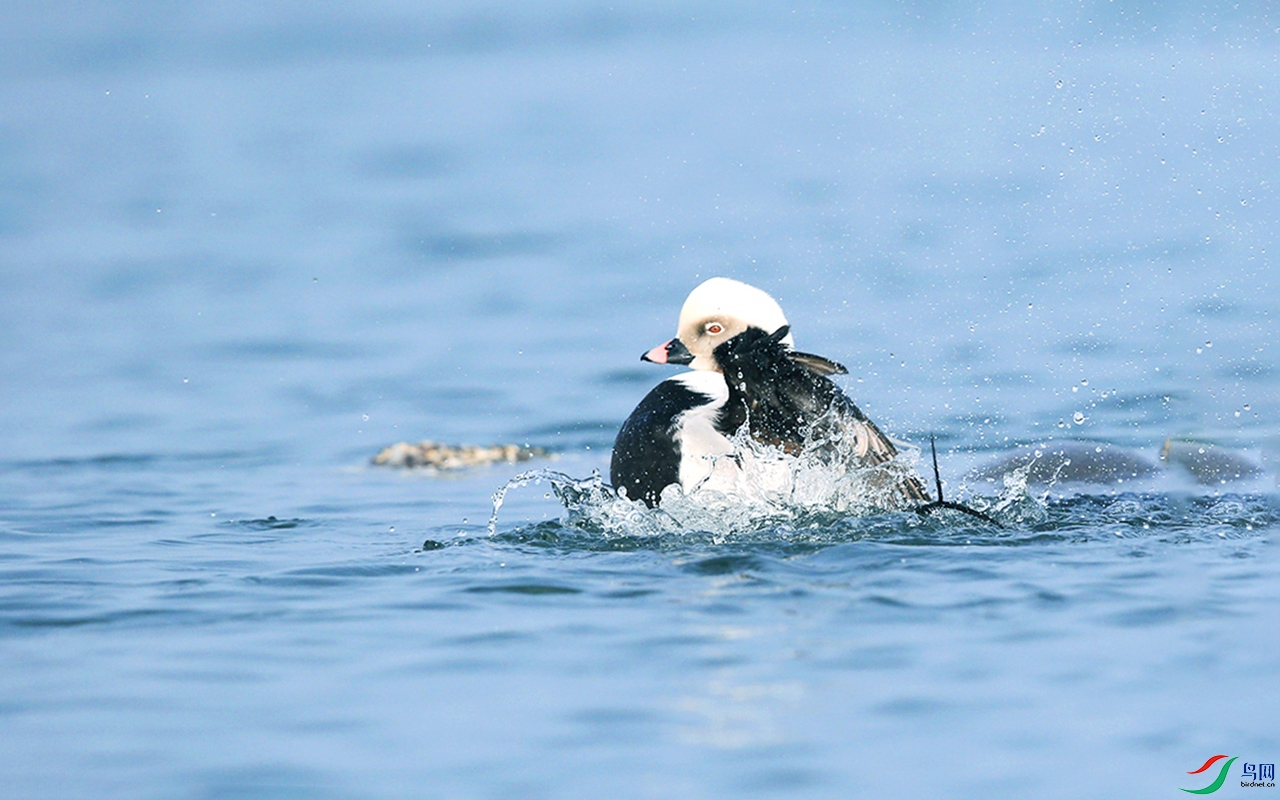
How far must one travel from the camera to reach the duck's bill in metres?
7.08

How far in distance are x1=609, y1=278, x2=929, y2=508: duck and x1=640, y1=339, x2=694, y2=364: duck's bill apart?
0.10 metres

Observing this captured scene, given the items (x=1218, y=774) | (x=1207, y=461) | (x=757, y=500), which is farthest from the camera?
(x=1207, y=461)

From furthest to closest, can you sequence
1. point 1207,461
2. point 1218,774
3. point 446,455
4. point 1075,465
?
point 446,455, point 1075,465, point 1207,461, point 1218,774

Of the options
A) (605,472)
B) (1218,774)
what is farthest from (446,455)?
(1218,774)

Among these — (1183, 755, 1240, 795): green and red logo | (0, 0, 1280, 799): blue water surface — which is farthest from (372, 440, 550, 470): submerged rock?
(1183, 755, 1240, 795): green and red logo

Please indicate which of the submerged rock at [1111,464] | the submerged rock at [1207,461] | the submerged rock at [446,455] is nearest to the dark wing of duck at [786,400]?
the submerged rock at [1111,464]

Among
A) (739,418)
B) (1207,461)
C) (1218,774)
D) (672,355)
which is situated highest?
(672,355)

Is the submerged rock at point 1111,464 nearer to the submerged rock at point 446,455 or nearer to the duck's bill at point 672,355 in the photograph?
the duck's bill at point 672,355

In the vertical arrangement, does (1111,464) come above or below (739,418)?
below

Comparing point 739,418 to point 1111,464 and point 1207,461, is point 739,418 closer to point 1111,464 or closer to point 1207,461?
point 1111,464

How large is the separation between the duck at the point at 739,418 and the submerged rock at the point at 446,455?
2910 mm

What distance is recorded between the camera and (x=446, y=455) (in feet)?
32.3

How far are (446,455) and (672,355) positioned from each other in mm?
3028

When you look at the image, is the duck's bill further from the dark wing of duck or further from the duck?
the dark wing of duck
